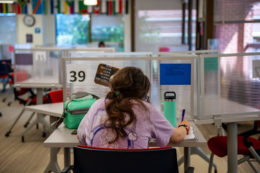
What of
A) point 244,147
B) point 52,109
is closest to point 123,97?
point 244,147

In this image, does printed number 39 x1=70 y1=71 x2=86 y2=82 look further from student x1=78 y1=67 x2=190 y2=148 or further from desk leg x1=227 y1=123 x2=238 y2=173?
desk leg x1=227 y1=123 x2=238 y2=173

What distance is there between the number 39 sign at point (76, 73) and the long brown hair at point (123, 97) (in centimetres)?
86

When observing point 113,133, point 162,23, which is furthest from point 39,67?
point 162,23

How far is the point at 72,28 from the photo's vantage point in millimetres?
11070

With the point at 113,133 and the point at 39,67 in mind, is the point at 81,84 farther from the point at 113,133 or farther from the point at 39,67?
the point at 39,67

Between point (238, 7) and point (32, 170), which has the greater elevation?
point (238, 7)

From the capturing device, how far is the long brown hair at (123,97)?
1618 millimetres

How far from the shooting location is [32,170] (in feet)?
11.1

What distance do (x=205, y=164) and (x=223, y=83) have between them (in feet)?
3.84

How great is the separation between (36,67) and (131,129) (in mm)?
3646

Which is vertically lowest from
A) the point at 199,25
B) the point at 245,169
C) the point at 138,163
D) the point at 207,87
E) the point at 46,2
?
the point at 245,169

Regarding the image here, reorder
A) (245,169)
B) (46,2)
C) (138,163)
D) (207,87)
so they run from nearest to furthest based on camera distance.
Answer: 1. (138,163)
2. (207,87)
3. (245,169)
4. (46,2)

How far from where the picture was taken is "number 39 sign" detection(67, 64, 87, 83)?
2.51 m

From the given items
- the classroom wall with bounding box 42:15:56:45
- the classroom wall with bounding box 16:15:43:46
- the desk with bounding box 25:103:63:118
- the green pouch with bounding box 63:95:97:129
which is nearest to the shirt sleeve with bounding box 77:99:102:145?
the green pouch with bounding box 63:95:97:129
